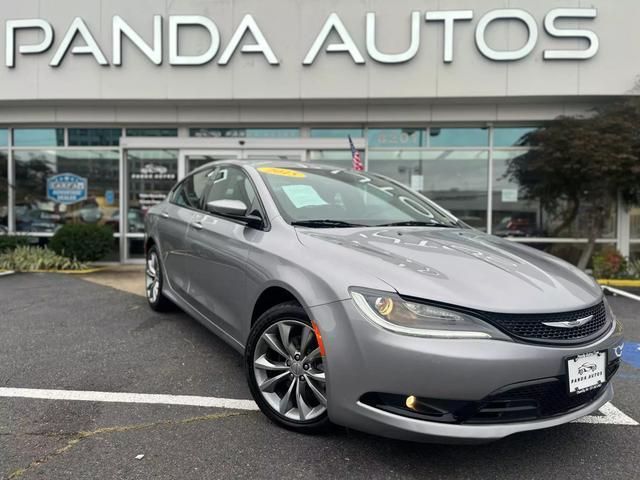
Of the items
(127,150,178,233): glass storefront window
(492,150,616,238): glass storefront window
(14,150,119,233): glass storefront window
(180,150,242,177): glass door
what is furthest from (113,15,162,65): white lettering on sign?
(492,150,616,238): glass storefront window

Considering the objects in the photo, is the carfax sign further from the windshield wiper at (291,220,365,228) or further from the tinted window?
the windshield wiper at (291,220,365,228)

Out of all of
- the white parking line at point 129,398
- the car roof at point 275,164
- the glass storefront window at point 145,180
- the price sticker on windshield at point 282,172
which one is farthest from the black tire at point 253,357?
the glass storefront window at point 145,180

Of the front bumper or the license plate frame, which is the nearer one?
the front bumper

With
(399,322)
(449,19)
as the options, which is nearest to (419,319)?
→ (399,322)

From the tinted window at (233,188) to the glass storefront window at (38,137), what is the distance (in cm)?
762

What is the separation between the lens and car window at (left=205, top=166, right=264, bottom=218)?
10.3 feet

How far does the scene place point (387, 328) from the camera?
193 cm

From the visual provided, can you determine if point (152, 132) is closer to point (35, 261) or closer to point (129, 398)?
point (35, 261)

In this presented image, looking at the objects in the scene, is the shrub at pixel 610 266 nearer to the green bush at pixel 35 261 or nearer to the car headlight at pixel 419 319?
the car headlight at pixel 419 319

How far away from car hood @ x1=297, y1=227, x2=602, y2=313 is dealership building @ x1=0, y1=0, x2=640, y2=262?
521 centimetres

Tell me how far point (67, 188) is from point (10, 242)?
1.69m

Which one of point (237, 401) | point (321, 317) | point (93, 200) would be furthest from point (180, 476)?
point (93, 200)

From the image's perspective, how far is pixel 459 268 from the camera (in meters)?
2.19

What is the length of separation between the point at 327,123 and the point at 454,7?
120 inches
